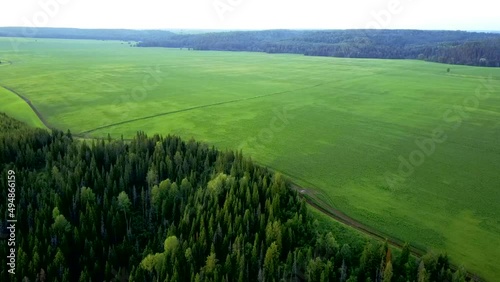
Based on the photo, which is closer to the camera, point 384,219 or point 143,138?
point 384,219

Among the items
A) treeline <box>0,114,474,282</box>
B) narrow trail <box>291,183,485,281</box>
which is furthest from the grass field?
treeline <box>0,114,474,282</box>

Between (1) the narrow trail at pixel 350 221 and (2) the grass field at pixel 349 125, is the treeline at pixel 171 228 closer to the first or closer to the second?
(1) the narrow trail at pixel 350 221

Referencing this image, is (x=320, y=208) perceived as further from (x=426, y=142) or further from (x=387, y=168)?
(x=426, y=142)

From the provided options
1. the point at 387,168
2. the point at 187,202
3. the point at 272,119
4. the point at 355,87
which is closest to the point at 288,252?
the point at 187,202

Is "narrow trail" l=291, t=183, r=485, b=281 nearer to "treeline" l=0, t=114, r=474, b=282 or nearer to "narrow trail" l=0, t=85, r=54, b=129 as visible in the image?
"treeline" l=0, t=114, r=474, b=282

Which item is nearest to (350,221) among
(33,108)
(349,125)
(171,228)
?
(171,228)
